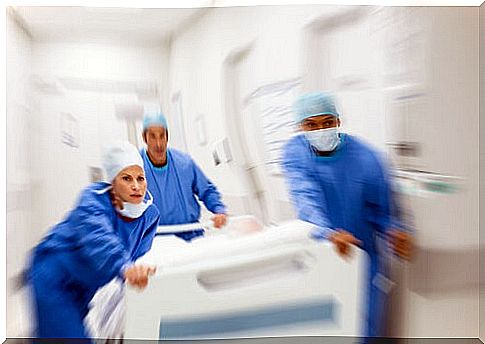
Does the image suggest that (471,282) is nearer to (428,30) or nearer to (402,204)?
(402,204)

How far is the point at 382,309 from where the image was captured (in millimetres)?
1901

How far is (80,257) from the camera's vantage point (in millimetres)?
1881

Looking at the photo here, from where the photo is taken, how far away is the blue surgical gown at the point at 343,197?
1895 mm

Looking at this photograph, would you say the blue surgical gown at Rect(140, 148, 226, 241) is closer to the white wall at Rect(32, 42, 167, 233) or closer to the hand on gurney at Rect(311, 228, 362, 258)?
the white wall at Rect(32, 42, 167, 233)

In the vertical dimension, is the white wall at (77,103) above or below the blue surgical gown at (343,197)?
above

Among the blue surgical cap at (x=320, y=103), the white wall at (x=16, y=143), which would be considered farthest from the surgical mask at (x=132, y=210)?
the blue surgical cap at (x=320, y=103)

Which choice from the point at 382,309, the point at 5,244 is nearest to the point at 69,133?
the point at 5,244

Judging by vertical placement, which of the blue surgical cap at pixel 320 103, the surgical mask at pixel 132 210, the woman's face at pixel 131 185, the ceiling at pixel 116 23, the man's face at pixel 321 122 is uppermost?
the ceiling at pixel 116 23

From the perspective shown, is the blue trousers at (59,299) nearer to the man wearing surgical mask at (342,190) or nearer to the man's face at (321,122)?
the man wearing surgical mask at (342,190)

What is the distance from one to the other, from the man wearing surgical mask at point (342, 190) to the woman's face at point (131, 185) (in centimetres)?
36

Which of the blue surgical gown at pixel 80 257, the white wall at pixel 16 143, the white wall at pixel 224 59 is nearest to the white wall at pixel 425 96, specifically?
the white wall at pixel 224 59

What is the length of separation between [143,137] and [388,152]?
A: 0.61m

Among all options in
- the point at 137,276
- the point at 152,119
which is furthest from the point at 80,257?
the point at 152,119

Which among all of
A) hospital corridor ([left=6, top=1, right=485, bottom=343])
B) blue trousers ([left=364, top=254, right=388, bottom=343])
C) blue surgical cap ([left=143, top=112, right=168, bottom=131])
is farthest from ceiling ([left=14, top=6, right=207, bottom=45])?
blue trousers ([left=364, top=254, right=388, bottom=343])
